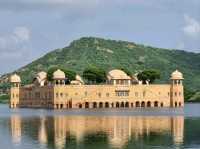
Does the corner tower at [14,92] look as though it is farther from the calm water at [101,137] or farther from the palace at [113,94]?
the calm water at [101,137]

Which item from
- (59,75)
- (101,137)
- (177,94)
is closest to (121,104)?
(177,94)

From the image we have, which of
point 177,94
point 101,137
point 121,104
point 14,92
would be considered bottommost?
point 101,137

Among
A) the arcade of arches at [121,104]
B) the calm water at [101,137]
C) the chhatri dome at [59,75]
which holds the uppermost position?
the chhatri dome at [59,75]

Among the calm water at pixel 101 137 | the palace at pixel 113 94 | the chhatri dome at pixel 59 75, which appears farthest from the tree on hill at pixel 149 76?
the calm water at pixel 101 137

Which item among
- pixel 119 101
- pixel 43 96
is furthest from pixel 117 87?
pixel 43 96

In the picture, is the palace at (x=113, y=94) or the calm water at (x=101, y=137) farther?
the palace at (x=113, y=94)

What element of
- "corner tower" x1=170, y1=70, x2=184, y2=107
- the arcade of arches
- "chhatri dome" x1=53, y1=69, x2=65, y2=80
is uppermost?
"chhatri dome" x1=53, y1=69, x2=65, y2=80

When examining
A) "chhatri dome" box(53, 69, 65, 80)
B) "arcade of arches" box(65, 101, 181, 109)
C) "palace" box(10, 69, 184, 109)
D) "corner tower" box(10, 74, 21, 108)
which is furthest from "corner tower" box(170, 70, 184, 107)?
"corner tower" box(10, 74, 21, 108)

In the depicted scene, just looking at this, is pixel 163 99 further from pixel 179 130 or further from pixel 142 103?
pixel 179 130

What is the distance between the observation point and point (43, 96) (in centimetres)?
13150

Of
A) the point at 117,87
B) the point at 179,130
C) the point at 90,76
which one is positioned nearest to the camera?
the point at 179,130

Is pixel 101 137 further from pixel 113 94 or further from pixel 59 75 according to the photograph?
pixel 113 94

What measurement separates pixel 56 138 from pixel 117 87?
79373mm

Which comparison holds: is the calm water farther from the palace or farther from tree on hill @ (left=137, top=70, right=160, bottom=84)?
tree on hill @ (left=137, top=70, right=160, bottom=84)
